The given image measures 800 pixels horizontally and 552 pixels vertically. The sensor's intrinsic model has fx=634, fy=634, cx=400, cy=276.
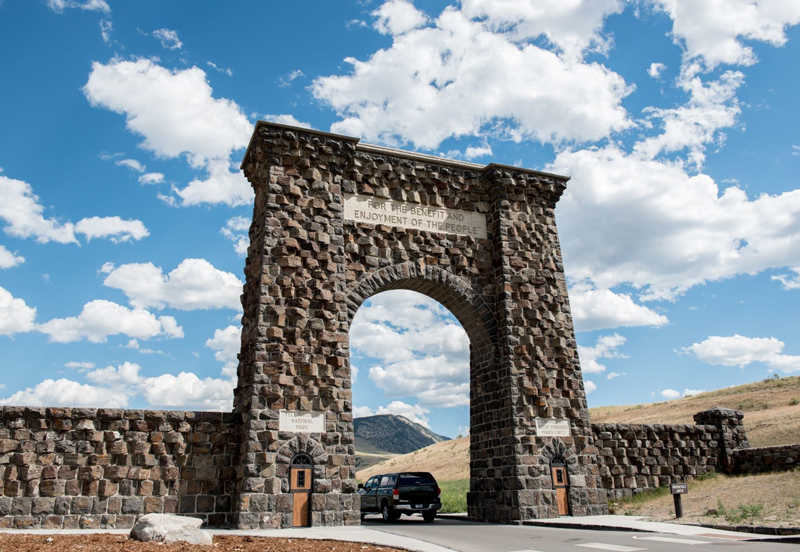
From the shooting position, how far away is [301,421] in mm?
14281

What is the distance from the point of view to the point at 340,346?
15141 mm

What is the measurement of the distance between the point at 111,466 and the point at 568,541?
919 centimetres

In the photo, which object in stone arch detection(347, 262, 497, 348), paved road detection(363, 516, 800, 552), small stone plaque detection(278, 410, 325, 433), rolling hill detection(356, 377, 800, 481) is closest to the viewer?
paved road detection(363, 516, 800, 552)

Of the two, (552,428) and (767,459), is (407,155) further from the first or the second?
(767,459)

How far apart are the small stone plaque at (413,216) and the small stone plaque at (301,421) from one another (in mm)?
5169

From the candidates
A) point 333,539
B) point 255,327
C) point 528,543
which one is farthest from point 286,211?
point 528,543

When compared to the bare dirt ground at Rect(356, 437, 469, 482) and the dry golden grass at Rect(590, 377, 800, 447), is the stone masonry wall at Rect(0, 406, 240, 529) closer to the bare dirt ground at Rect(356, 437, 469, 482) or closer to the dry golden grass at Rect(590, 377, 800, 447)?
the dry golden grass at Rect(590, 377, 800, 447)

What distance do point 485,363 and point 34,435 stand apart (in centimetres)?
1090

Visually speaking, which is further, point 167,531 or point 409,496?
point 409,496

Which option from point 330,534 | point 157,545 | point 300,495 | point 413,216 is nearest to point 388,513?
point 300,495

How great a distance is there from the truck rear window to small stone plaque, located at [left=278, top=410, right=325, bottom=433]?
4007mm

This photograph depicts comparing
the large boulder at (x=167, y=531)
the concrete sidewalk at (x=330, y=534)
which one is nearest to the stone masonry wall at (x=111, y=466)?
the concrete sidewalk at (x=330, y=534)

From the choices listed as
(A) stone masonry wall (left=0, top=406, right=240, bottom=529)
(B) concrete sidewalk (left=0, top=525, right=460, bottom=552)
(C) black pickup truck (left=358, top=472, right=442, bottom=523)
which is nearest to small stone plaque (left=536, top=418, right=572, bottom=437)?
(C) black pickup truck (left=358, top=472, right=442, bottom=523)

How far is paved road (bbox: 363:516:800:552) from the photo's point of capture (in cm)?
947
